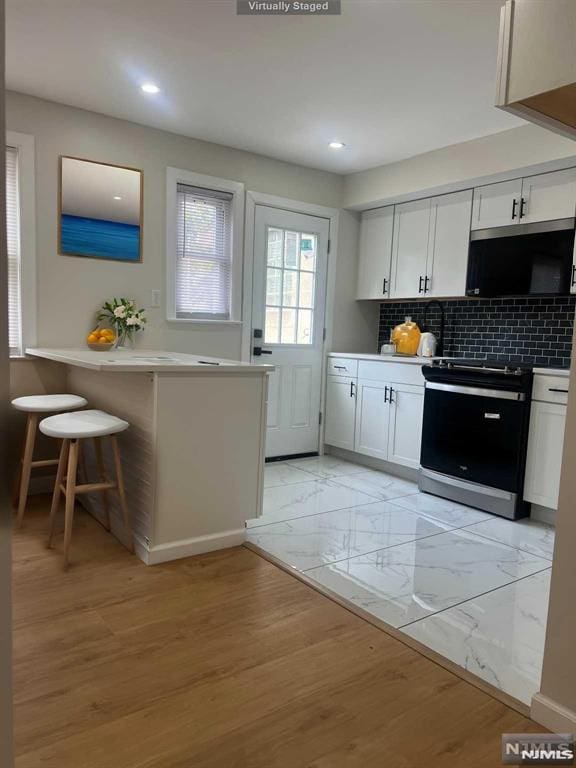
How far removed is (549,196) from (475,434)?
5.17ft

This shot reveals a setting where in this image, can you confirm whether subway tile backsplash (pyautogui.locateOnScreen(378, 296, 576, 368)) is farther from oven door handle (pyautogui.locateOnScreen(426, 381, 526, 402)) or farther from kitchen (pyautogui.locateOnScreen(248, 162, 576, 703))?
oven door handle (pyautogui.locateOnScreen(426, 381, 526, 402))

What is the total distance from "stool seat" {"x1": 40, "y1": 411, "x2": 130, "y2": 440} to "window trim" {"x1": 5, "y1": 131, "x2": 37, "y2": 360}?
1.02m

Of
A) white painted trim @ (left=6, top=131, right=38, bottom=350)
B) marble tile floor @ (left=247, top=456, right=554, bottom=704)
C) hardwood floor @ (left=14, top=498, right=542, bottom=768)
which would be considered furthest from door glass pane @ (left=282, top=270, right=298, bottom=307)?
hardwood floor @ (left=14, top=498, right=542, bottom=768)

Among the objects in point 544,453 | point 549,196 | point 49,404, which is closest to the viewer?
point 49,404

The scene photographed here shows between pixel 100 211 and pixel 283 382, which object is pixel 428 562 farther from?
pixel 100 211

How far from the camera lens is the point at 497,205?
3.79 meters

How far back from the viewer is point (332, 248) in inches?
189

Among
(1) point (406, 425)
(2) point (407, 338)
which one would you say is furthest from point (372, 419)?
(2) point (407, 338)

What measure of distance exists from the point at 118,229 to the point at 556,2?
10.0 feet

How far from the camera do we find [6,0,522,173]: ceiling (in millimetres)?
2367

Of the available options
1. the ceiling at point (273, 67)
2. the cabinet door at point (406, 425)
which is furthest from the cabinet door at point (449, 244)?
the cabinet door at point (406, 425)

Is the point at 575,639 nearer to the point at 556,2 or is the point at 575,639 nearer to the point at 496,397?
the point at 556,2

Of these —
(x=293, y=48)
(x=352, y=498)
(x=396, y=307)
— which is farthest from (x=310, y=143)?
(x=352, y=498)

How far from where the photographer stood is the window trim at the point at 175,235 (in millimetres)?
3877
